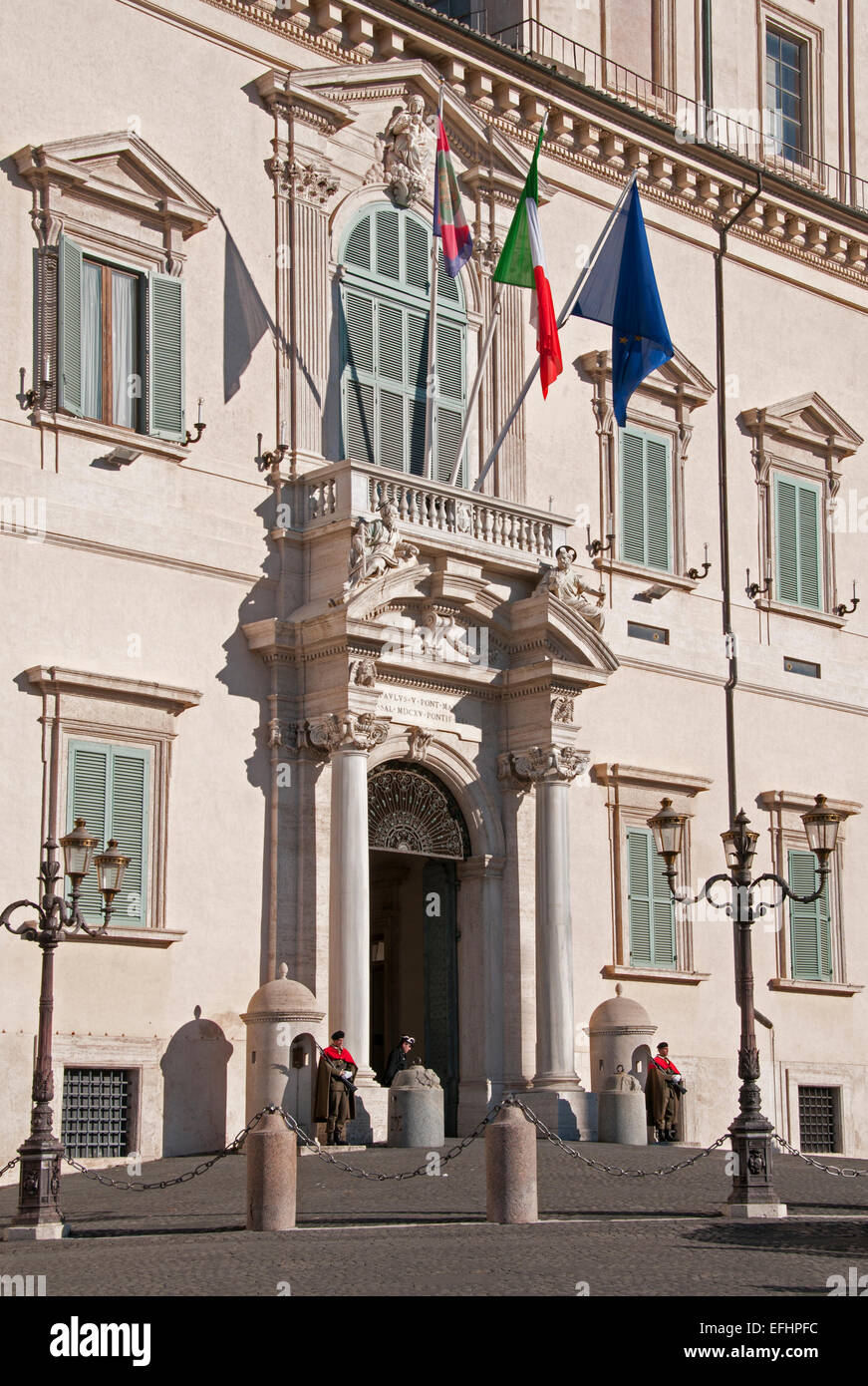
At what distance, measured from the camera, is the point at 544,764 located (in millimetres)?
24234

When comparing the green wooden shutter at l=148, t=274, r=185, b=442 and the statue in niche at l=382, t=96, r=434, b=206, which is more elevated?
the statue in niche at l=382, t=96, r=434, b=206

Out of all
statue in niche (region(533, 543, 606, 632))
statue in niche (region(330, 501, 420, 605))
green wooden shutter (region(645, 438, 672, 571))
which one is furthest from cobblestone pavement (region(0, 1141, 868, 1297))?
green wooden shutter (region(645, 438, 672, 571))

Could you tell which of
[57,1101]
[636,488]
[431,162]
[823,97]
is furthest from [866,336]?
[57,1101]

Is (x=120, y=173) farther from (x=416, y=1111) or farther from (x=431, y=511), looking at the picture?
(x=416, y=1111)

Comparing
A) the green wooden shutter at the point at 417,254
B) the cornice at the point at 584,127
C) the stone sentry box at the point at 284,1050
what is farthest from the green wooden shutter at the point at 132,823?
the cornice at the point at 584,127

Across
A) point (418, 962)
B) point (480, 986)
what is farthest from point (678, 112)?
point (480, 986)

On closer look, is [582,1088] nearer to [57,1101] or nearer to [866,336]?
[57,1101]

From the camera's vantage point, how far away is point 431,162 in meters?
25.8

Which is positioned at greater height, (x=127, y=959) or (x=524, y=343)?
(x=524, y=343)

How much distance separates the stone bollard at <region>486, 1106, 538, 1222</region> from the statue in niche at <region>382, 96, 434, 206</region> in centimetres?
1315

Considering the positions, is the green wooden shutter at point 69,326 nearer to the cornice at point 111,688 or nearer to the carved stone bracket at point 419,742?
the cornice at point 111,688

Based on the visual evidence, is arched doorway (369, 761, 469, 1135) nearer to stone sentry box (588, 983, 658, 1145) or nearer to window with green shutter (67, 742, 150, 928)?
stone sentry box (588, 983, 658, 1145)

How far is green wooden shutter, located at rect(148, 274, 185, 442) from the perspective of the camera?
22.5 metres

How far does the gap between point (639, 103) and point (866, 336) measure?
4948 mm
